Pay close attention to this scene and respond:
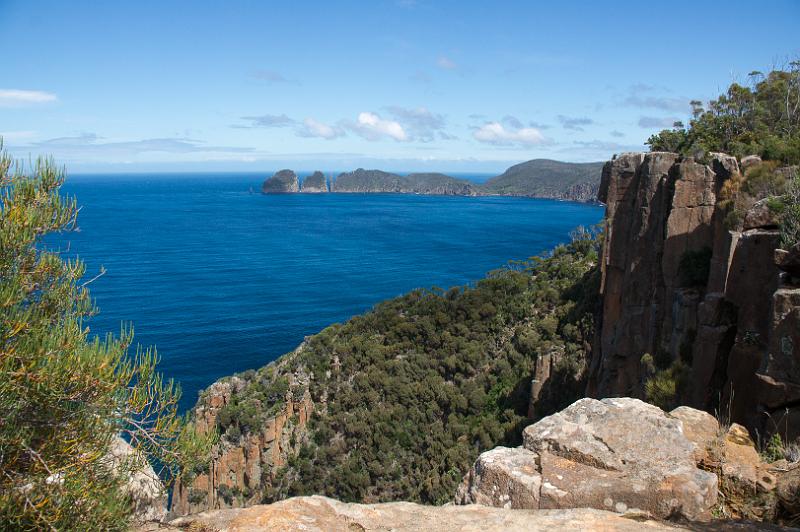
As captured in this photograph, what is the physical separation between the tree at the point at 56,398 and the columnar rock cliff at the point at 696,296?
8.82 m

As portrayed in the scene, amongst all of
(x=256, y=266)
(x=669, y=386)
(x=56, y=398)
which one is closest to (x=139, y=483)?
(x=56, y=398)

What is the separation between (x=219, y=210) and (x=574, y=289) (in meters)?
157

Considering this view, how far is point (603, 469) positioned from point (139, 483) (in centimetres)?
580

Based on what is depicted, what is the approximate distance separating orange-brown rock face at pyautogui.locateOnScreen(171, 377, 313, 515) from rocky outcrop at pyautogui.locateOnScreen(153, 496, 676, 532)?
2487 cm

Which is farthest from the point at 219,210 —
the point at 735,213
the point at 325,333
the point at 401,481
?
the point at 735,213

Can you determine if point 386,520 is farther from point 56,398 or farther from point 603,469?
point 56,398

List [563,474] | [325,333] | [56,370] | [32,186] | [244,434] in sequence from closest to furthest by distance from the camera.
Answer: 1. [56,370]
2. [563,474]
3. [32,186]
4. [244,434]
5. [325,333]

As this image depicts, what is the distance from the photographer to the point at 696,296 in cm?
1452

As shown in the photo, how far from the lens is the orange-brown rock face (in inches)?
1124

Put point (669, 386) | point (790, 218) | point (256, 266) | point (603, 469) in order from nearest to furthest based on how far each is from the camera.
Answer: point (603, 469) → point (790, 218) → point (669, 386) → point (256, 266)

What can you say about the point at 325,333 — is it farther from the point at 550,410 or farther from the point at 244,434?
the point at 550,410

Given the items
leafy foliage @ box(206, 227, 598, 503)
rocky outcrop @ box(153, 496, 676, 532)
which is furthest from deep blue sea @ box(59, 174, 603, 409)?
rocky outcrop @ box(153, 496, 676, 532)

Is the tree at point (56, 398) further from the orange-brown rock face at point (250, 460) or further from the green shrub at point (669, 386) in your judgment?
the orange-brown rock face at point (250, 460)

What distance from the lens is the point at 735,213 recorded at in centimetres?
1345
